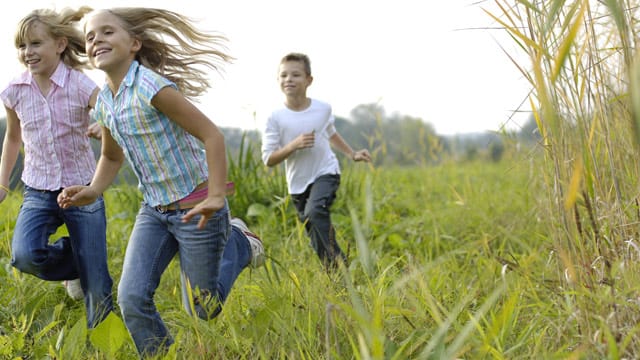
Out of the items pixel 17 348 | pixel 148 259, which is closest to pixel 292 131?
pixel 148 259

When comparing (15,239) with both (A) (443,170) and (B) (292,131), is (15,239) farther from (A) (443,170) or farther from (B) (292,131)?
(A) (443,170)

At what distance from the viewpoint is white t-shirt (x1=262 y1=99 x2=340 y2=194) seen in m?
4.03

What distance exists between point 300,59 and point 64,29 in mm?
1542

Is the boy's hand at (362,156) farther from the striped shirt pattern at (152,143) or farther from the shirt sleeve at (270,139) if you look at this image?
the striped shirt pattern at (152,143)

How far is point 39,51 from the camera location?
2916 mm

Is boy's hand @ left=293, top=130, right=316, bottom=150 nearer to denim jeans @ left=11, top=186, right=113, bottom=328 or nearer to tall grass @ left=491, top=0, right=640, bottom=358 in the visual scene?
denim jeans @ left=11, top=186, right=113, bottom=328

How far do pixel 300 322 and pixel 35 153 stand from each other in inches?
56.1

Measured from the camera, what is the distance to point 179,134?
7.77ft

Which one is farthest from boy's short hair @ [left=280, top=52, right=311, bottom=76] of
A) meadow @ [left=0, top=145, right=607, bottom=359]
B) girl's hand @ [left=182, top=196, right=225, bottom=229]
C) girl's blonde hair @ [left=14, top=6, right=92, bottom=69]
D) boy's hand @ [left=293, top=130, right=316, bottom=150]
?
girl's hand @ [left=182, top=196, right=225, bottom=229]

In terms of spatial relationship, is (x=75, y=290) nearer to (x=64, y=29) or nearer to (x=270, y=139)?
(x=64, y=29)

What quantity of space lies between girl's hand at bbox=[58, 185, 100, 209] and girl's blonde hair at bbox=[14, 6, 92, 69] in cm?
86

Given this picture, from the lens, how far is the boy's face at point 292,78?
162 inches

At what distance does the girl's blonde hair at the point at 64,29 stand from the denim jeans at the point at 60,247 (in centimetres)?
61

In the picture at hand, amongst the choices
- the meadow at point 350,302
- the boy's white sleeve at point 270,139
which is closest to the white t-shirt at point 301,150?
the boy's white sleeve at point 270,139
